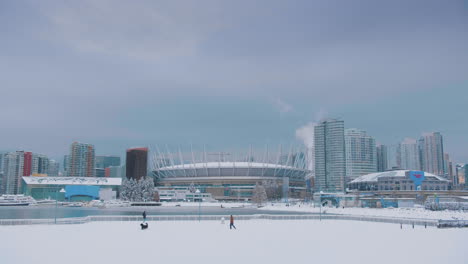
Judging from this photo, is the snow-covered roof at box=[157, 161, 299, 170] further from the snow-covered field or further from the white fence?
the snow-covered field

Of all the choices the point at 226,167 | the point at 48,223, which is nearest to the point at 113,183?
the point at 226,167

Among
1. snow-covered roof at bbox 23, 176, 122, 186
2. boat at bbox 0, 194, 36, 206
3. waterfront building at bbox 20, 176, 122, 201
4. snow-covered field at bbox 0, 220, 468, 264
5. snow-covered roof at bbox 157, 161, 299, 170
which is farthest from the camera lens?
snow-covered roof at bbox 157, 161, 299, 170

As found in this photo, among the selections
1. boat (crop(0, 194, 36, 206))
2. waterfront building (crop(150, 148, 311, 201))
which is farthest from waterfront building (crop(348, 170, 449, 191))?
boat (crop(0, 194, 36, 206))

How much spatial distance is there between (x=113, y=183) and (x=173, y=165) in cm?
2992

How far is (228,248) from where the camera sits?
77.5ft

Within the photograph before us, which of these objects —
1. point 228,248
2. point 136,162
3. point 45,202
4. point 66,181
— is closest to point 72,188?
point 66,181

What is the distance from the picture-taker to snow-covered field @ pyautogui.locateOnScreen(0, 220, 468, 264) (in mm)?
19859

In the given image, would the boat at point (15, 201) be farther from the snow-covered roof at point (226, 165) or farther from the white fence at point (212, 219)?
the white fence at point (212, 219)

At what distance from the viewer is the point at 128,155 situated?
199 metres

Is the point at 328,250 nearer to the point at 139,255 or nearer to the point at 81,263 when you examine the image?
the point at 139,255

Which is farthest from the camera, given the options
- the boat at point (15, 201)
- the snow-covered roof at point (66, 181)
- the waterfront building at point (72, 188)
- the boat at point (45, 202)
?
the snow-covered roof at point (66, 181)

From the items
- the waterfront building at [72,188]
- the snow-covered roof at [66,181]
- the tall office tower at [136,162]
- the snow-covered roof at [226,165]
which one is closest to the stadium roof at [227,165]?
the snow-covered roof at [226,165]

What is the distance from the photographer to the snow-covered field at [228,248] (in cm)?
1986

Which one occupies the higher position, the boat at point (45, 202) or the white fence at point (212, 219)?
the white fence at point (212, 219)
